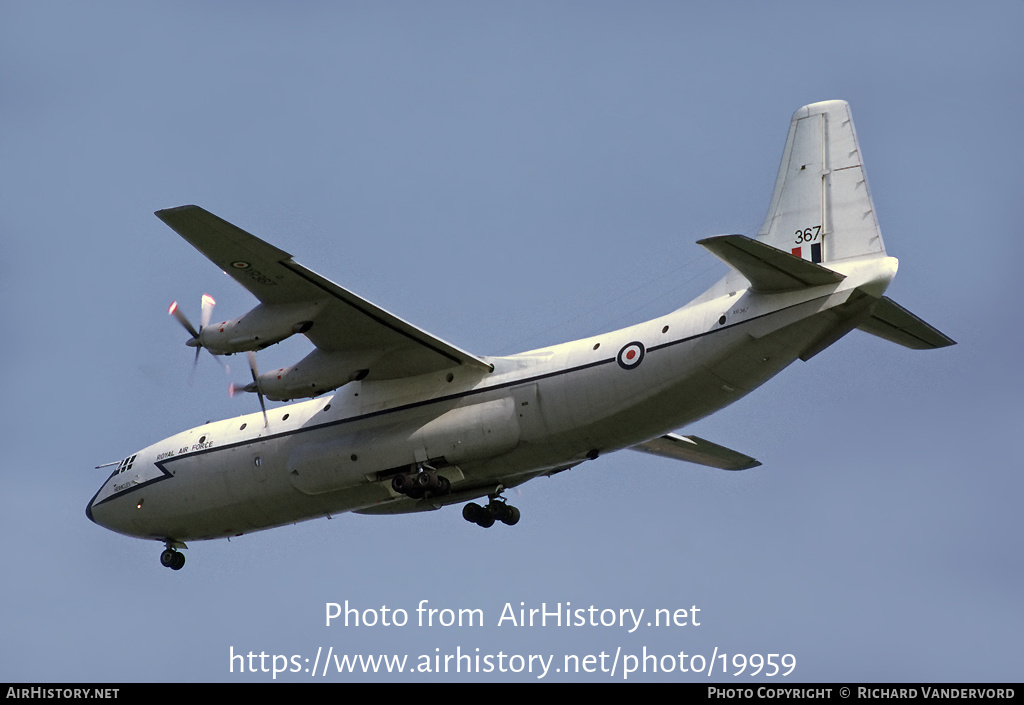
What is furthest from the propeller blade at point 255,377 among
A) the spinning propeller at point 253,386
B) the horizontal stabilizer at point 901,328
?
the horizontal stabilizer at point 901,328

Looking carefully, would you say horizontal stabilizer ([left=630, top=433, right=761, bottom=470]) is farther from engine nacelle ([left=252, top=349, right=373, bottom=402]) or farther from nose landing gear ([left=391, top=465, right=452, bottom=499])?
engine nacelle ([left=252, top=349, right=373, bottom=402])

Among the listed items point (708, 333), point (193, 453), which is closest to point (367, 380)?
point (193, 453)

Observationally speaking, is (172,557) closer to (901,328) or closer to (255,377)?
(255,377)

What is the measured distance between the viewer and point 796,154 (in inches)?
1042

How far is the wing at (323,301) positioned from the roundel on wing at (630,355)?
113 inches

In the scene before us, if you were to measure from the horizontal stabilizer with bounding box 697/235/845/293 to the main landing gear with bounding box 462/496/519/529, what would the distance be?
7758 mm

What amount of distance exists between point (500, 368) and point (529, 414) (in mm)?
1227

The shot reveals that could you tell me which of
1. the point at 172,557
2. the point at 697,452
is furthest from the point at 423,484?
the point at 697,452

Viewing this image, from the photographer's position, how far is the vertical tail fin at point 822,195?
25.1 metres

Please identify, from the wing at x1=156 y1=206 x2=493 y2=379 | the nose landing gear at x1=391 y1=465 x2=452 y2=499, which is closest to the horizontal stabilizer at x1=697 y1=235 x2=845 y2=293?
the wing at x1=156 y1=206 x2=493 y2=379

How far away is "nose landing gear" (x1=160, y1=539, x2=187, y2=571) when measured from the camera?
31.6m

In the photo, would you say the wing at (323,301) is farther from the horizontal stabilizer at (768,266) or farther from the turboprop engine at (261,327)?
the horizontal stabilizer at (768,266)

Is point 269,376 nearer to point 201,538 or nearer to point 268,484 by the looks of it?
point 268,484

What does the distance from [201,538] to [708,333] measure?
39.7 feet
